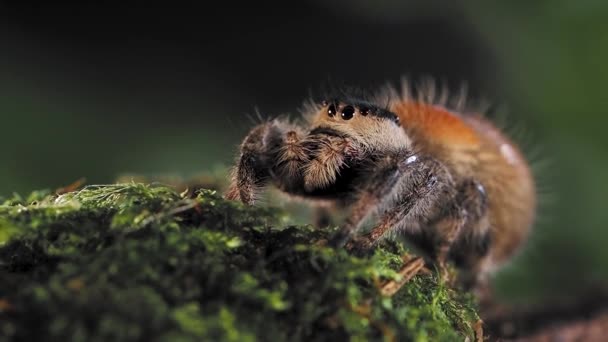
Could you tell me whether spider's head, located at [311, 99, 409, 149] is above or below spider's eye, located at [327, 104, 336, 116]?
below

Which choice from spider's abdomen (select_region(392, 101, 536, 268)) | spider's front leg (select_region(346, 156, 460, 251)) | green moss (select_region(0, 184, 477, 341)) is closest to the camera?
green moss (select_region(0, 184, 477, 341))

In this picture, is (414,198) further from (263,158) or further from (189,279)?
(189,279)

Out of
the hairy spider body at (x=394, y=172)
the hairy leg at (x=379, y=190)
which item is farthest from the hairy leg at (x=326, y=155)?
the hairy leg at (x=379, y=190)

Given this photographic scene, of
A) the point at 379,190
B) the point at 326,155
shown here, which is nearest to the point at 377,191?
the point at 379,190

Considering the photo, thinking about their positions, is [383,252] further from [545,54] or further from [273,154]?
[545,54]

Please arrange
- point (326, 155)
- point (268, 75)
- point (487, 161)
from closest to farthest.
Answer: point (326, 155) < point (487, 161) < point (268, 75)

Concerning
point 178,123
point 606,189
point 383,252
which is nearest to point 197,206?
point 383,252

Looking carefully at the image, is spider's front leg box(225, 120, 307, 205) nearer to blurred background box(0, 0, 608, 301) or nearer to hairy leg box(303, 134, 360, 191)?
hairy leg box(303, 134, 360, 191)

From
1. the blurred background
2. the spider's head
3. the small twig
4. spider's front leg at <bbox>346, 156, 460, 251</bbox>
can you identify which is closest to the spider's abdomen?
spider's front leg at <bbox>346, 156, 460, 251</bbox>
